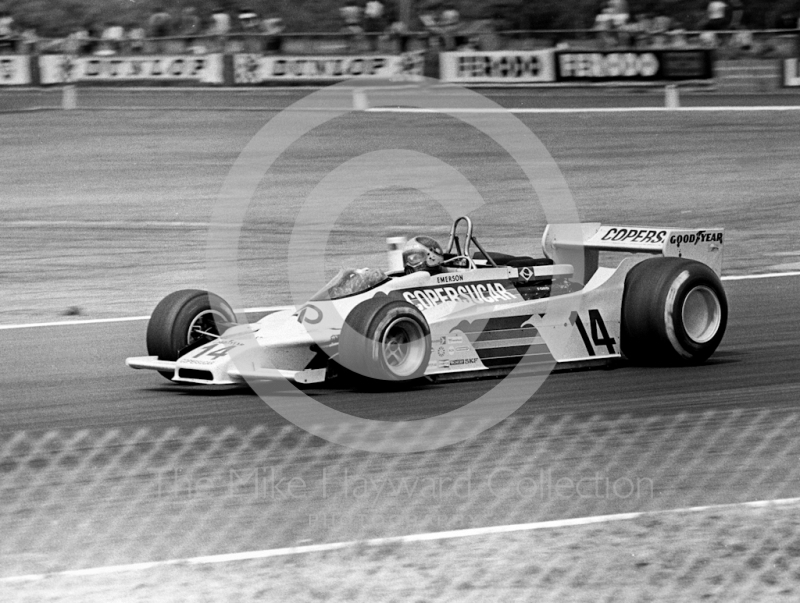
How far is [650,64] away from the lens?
27516mm

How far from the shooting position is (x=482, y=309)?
26.6ft

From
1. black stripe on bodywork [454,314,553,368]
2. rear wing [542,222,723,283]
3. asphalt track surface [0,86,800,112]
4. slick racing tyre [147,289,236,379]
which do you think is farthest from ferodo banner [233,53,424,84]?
slick racing tyre [147,289,236,379]

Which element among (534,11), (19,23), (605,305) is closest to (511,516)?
(605,305)

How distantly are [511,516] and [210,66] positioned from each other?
88.9 ft

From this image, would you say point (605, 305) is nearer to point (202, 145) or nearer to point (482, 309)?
point (482, 309)

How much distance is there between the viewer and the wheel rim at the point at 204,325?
799cm

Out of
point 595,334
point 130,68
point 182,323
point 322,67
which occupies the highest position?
point 130,68

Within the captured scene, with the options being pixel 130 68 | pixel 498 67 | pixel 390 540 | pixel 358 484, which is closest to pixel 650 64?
pixel 498 67

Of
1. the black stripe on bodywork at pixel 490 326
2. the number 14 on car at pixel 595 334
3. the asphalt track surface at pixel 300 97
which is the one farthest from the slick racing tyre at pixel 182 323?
the asphalt track surface at pixel 300 97

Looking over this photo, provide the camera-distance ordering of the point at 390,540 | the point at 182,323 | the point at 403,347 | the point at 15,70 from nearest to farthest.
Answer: the point at 390,540 < the point at 403,347 < the point at 182,323 < the point at 15,70

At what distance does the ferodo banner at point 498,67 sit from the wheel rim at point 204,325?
69.7 feet

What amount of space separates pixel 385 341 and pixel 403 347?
28cm

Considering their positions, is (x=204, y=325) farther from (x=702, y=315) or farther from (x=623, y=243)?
(x=702, y=315)

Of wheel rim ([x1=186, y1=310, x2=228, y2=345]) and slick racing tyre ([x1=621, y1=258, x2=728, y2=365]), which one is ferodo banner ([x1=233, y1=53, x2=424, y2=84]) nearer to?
slick racing tyre ([x1=621, y1=258, x2=728, y2=365])
